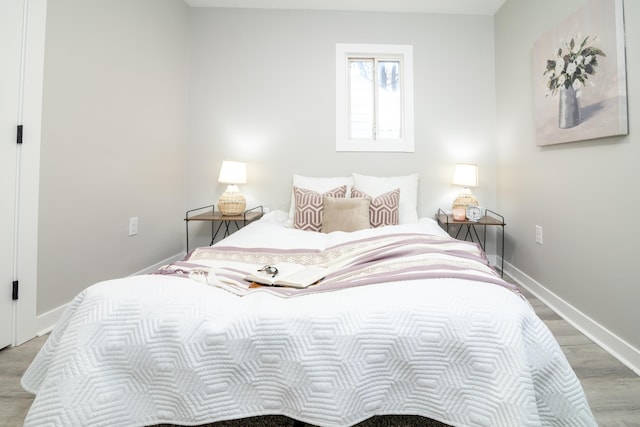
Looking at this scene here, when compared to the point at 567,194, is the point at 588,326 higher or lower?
lower

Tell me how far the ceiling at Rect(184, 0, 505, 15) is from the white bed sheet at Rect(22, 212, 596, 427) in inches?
123

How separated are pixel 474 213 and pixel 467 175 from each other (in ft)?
1.34

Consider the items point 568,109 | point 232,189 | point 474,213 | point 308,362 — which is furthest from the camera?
point 232,189

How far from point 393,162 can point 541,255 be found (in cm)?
150

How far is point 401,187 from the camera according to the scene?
115 inches

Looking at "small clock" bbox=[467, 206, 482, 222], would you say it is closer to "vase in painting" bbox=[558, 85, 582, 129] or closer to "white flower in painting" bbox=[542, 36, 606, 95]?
"vase in painting" bbox=[558, 85, 582, 129]

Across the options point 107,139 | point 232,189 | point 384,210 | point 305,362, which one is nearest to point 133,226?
point 107,139

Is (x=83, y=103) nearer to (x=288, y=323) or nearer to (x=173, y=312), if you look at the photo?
(x=173, y=312)

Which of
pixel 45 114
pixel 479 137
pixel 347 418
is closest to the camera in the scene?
pixel 347 418

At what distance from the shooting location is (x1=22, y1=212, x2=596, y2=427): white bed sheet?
84 centimetres

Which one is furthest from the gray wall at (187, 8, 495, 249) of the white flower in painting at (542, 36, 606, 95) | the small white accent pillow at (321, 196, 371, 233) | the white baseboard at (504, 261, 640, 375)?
the white baseboard at (504, 261, 640, 375)

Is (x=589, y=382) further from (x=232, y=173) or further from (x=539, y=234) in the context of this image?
(x=232, y=173)

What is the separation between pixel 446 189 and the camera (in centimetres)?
324

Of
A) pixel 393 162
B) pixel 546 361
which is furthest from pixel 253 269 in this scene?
pixel 393 162
